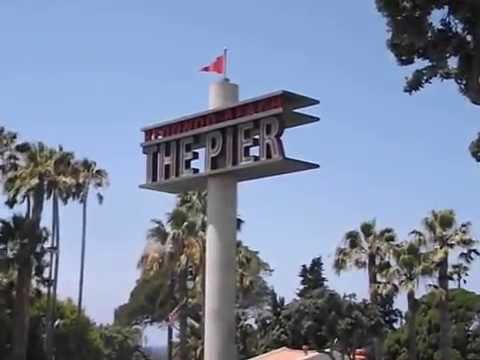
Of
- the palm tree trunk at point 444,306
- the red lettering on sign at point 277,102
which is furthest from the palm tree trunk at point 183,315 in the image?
the red lettering on sign at point 277,102

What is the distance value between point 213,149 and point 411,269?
14.3 m

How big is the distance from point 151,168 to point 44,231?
1385 cm

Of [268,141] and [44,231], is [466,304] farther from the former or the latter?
[268,141]

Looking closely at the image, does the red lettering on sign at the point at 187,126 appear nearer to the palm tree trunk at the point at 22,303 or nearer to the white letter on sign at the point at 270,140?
the white letter on sign at the point at 270,140

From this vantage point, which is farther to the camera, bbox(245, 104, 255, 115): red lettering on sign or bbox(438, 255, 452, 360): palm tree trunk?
Answer: bbox(438, 255, 452, 360): palm tree trunk

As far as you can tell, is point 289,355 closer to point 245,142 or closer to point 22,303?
point 22,303

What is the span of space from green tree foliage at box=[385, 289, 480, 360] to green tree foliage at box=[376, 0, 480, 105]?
4160 cm

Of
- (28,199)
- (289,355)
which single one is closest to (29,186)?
(28,199)

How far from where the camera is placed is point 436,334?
57750 mm

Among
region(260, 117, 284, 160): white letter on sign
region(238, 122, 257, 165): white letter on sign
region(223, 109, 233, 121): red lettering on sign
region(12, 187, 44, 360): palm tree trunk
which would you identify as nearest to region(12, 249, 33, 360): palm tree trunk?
region(12, 187, 44, 360): palm tree trunk

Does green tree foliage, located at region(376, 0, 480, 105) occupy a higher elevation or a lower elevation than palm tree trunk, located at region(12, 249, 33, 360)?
higher

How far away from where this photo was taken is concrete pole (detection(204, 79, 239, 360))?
3203 cm

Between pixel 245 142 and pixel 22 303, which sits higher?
pixel 245 142

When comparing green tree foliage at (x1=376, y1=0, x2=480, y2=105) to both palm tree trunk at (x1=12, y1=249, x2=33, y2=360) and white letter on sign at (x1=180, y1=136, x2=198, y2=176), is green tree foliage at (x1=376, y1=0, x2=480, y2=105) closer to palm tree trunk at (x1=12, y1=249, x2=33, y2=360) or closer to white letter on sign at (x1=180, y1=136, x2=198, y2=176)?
white letter on sign at (x1=180, y1=136, x2=198, y2=176)
